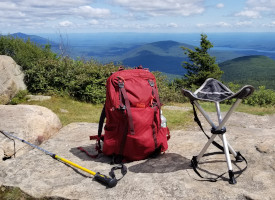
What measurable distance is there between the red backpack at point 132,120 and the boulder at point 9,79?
27.7 ft

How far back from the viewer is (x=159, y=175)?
149 inches

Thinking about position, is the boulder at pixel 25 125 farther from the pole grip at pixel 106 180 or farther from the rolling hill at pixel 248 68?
the rolling hill at pixel 248 68

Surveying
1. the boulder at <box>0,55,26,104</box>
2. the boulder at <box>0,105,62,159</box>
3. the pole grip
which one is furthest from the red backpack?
the boulder at <box>0,55,26,104</box>

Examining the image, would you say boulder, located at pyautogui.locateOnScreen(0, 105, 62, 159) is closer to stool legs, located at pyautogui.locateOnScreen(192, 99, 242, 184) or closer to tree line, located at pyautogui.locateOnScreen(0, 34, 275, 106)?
stool legs, located at pyautogui.locateOnScreen(192, 99, 242, 184)

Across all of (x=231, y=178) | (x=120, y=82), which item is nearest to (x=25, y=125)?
(x=120, y=82)

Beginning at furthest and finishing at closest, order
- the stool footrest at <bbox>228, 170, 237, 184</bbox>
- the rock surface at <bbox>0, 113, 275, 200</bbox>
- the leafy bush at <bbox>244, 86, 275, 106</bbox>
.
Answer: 1. the leafy bush at <bbox>244, 86, 275, 106</bbox>
2. the stool footrest at <bbox>228, 170, 237, 184</bbox>
3. the rock surface at <bbox>0, 113, 275, 200</bbox>

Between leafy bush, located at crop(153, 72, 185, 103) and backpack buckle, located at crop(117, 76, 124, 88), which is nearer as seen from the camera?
backpack buckle, located at crop(117, 76, 124, 88)

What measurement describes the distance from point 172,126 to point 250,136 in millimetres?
2757

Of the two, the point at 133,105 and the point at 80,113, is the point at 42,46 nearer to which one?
the point at 80,113

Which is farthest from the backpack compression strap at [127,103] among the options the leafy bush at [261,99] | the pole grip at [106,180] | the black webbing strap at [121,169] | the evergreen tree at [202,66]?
the evergreen tree at [202,66]

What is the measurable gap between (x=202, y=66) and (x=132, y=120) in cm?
3367

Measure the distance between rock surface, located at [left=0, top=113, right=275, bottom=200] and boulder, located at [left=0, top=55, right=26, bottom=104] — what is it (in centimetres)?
717

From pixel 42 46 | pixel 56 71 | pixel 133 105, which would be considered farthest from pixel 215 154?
pixel 42 46

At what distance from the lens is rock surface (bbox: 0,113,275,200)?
334 centimetres
